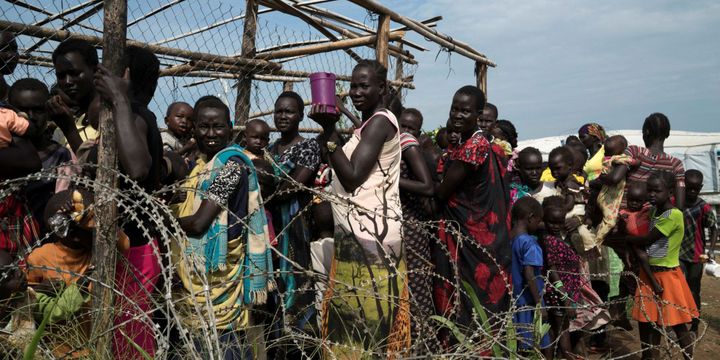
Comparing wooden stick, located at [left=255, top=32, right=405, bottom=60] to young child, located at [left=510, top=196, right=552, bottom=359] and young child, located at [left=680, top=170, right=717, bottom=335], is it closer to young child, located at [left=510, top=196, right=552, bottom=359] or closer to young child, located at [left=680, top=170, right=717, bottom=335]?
young child, located at [left=510, top=196, right=552, bottom=359]

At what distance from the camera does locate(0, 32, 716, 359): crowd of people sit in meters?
2.21

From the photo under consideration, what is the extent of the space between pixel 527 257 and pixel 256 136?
2.02m

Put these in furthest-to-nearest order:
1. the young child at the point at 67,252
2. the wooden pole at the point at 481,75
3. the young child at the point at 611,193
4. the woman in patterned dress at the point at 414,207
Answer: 1. the wooden pole at the point at 481,75
2. the young child at the point at 611,193
3. the woman in patterned dress at the point at 414,207
4. the young child at the point at 67,252

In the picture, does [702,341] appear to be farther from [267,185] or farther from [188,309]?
[188,309]

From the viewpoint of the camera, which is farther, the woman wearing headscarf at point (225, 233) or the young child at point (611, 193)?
the young child at point (611, 193)

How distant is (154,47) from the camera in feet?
13.5

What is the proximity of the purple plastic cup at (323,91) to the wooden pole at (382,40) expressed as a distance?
2.34 m

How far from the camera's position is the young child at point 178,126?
453 cm

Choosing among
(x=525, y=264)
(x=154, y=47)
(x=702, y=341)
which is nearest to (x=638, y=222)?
(x=525, y=264)

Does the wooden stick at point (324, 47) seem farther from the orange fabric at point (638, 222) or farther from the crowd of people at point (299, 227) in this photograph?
the orange fabric at point (638, 222)

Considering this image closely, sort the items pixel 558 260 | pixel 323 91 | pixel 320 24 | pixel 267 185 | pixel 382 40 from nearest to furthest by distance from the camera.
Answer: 1. pixel 323 91
2. pixel 267 185
3. pixel 558 260
4. pixel 382 40
5. pixel 320 24

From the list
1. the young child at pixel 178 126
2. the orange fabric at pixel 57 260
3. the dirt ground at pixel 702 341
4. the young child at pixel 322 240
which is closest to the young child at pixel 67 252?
the orange fabric at pixel 57 260

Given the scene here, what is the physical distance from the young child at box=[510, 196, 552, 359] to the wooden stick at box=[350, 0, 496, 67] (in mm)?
2118

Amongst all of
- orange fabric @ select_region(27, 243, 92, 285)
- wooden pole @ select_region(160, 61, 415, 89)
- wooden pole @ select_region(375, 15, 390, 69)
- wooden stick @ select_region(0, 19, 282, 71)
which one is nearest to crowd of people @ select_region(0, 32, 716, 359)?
orange fabric @ select_region(27, 243, 92, 285)
